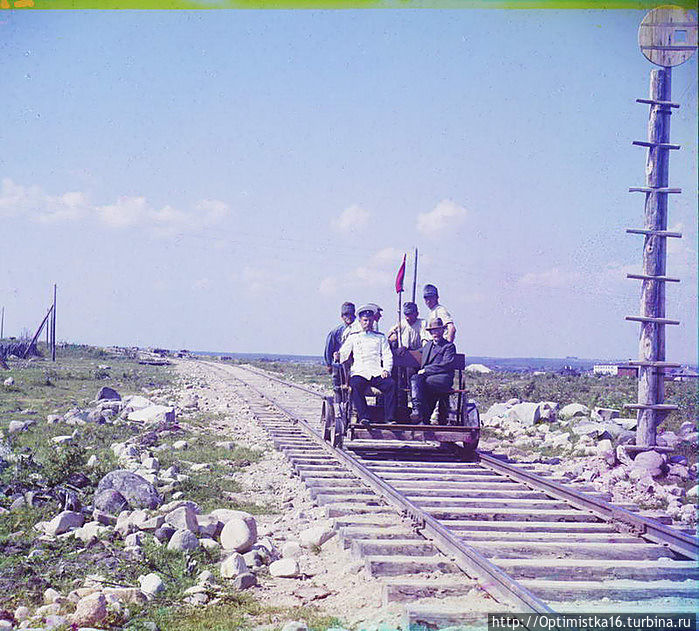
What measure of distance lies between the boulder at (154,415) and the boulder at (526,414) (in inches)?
267

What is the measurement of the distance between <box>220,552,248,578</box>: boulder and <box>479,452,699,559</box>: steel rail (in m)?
3.18

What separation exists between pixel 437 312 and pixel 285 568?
524cm

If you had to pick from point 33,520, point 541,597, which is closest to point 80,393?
point 33,520

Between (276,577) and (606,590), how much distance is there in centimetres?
224

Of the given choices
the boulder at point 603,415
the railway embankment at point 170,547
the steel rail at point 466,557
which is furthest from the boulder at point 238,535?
the boulder at point 603,415

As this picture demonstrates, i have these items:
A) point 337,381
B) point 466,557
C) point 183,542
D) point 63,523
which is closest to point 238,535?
point 183,542

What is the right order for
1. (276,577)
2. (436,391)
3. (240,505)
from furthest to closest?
(436,391), (240,505), (276,577)

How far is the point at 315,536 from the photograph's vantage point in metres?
6.42

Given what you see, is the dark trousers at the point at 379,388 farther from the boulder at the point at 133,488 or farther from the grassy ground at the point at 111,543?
the boulder at the point at 133,488

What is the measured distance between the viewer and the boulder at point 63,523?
21.6 ft

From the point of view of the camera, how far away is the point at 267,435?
1365cm

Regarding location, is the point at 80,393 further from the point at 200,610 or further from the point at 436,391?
the point at 200,610

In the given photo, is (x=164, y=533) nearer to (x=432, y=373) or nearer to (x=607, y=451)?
(x=432, y=373)

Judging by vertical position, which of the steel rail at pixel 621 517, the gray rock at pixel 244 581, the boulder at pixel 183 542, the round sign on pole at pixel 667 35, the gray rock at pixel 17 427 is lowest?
the gray rock at pixel 17 427
